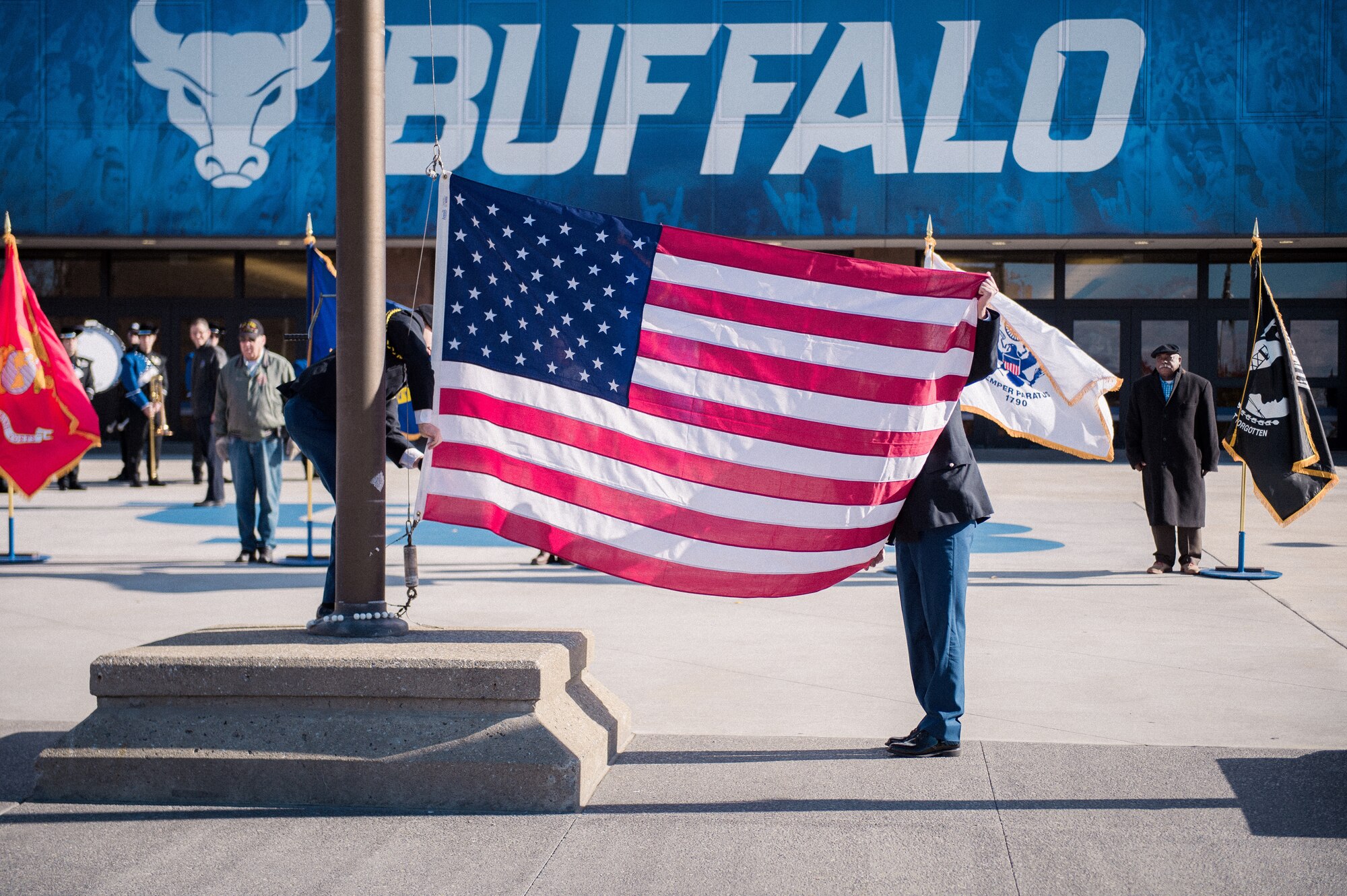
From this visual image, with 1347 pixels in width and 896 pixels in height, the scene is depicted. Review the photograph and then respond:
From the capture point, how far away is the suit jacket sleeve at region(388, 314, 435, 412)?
5.87 meters

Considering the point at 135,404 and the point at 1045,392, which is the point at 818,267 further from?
the point at 135,404

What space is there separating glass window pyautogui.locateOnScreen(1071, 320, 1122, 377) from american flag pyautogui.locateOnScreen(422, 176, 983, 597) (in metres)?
20.6

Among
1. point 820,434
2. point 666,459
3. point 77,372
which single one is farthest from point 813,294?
point 77,372

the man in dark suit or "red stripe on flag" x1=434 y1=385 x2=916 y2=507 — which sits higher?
"red stripe on flag" x1=434 y1=385 x2=916 y2=507

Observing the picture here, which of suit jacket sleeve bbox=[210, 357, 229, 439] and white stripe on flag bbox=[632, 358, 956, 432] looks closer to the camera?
white stripe on flag bbox=[632, 358, 956, 432]

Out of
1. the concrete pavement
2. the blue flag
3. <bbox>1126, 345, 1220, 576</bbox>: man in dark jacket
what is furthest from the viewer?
the blue flag

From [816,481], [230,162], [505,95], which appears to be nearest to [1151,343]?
[505,95]

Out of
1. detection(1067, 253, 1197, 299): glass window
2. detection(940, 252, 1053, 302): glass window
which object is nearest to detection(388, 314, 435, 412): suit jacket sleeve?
detection(940, 252, 1053, 302): glass window

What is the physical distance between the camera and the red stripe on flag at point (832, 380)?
5.34 metres

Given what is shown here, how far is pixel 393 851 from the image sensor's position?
4.18 metres

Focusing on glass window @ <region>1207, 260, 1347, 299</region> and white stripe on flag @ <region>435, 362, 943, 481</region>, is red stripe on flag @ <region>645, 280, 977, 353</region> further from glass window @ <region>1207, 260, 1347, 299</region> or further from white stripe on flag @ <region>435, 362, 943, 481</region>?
glass window @ <region>1207, 260, 1347, 299</region>

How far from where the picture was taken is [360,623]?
16.7 ft

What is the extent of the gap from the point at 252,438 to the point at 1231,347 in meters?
19.7

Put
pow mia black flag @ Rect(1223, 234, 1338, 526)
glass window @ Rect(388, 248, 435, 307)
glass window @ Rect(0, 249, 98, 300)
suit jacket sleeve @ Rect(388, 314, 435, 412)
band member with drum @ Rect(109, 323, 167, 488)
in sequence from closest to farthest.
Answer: suit jacket sleeve @ Rect(388, 314, 435, 412), pow mia black flag @ Rect(1223, 234, 1338, 526), band member with drum @ Rect(109, 323, 167, 488), glass window @ Rect(388, 248, 435, 307), glass window @ Rect(0, 249, 98, 300)
